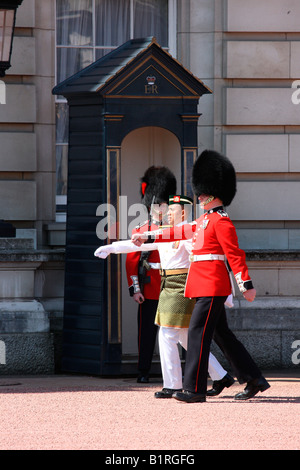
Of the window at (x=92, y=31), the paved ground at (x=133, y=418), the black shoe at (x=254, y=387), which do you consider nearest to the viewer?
the paved ground at (x=133, y=418)

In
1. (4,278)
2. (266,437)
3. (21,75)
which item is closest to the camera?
(266,437)

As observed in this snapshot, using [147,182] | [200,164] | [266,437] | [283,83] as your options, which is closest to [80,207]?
[147,182]

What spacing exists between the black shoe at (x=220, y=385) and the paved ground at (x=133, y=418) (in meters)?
0.04

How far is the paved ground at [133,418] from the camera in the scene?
4957 mm

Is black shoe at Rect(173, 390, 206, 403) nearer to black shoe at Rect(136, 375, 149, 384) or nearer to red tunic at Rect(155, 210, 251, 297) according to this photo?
red tunic at Rect(155, 210, 251, 297)

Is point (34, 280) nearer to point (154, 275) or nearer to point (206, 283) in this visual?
point (154, 275)

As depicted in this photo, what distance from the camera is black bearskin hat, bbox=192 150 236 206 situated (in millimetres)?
6422

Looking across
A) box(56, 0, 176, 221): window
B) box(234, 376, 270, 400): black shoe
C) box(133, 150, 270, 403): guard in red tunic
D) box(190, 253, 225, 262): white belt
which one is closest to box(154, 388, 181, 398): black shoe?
box(133, 150, 270, 403): guard in red tunic

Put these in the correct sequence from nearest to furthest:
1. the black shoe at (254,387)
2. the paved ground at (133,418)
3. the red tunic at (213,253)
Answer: the paved ground at (133,418) < the red tunic at (213,253) < the black shoe at (254,387)

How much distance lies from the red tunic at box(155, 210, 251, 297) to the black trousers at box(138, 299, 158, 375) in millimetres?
889

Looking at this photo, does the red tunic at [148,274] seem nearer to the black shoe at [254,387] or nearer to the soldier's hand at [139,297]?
the soldier's hand at [139,297]

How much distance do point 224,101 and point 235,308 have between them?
5.40ft

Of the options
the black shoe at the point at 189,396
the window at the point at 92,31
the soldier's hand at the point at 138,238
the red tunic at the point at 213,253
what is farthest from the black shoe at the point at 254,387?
the window at the point at 92,31

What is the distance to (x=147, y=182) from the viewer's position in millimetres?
7277
